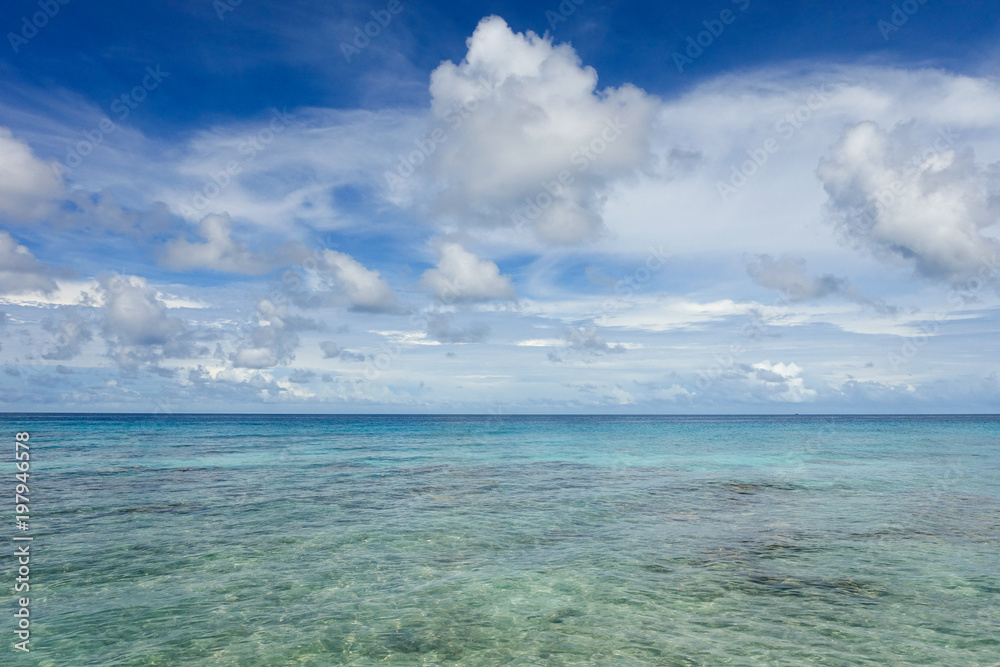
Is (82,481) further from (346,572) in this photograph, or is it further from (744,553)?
(744,553)

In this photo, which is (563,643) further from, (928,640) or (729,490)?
(729,490)

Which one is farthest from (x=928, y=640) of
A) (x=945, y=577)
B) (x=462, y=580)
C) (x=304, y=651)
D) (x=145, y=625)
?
(x=145, y=625)

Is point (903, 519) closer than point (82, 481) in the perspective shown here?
Yes

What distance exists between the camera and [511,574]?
14070 mm

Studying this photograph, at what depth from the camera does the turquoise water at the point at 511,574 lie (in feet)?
33.1

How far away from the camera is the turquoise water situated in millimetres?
10102

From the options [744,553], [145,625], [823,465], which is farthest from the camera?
[823,465]

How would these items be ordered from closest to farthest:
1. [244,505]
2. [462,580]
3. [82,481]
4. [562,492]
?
[462,580]
[244,505]
[562,492]
[82,481]

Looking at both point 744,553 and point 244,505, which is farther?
point 244,505

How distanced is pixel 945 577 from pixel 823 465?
29179mm

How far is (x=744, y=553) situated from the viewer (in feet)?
51.7

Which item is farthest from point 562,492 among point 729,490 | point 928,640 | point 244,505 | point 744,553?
point 928,640

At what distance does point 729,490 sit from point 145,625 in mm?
24366

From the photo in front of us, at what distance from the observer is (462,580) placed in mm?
13695
